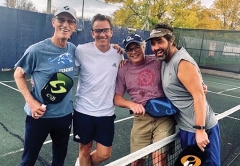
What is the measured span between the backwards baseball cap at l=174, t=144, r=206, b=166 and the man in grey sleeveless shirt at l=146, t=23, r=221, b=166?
6cm

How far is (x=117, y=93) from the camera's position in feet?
9.39

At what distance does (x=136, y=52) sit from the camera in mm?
2674

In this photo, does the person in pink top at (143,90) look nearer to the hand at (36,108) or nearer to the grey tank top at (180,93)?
the grey tank top at (180,93)

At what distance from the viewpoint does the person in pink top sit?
2.63m

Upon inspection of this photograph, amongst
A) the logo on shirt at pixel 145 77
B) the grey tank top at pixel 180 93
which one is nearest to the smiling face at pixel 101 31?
the logo on shirt at pixel 145 77

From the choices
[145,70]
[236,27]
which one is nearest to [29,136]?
[145,70]

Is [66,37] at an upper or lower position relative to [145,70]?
upper

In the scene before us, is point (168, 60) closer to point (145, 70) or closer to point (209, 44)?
point (145, 70)

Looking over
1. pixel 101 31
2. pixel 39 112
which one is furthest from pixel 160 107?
pixel 39 112

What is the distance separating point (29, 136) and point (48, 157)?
4.62 feet

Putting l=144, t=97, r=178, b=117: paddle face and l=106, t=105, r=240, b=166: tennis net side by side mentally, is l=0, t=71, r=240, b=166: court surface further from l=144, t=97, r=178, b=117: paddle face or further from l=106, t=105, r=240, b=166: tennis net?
l=144, t=97, r=178, b=117: paddle face

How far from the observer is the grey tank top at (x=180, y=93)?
92.6 inches

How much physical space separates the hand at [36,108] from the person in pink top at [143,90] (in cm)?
88

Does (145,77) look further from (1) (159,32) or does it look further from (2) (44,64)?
(2) (44,64)
